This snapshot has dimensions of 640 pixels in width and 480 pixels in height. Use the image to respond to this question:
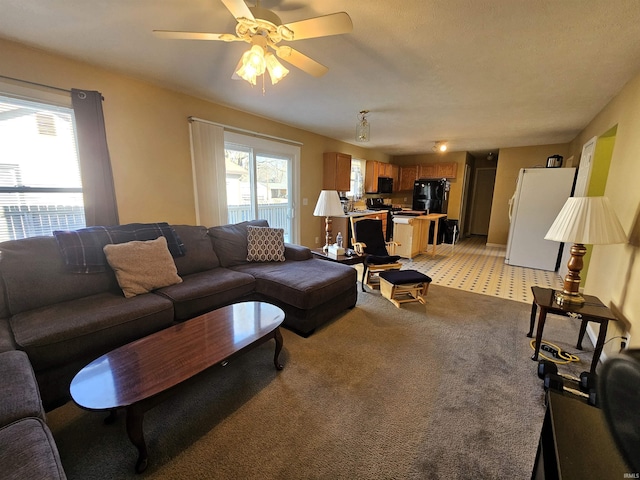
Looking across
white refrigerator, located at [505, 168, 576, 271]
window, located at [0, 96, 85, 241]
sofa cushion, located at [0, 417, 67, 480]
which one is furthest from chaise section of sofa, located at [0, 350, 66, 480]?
white refrigerator, located at [505, 168, 576, 271]

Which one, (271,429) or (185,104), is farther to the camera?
(185,104)

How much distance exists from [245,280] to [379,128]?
349 cm

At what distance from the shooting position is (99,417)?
1547mm

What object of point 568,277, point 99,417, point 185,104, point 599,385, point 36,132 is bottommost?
point 99,417

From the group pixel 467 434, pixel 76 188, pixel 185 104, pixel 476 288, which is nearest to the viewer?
pixel 467 434

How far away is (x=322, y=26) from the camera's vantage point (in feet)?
4.35

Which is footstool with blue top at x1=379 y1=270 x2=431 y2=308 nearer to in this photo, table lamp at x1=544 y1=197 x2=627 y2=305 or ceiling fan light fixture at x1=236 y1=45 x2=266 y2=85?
table lamp at x1=544 y1=197 x2=627 y2=305

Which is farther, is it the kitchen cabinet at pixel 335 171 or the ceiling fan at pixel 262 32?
the kitchen cabinet at pixel 335 171

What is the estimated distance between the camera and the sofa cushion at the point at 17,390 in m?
1.00

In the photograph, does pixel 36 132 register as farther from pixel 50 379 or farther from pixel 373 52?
pixel 373 52

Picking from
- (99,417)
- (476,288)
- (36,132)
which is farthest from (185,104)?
(476,288)

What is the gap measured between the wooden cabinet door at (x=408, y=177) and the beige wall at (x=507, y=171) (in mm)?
2057

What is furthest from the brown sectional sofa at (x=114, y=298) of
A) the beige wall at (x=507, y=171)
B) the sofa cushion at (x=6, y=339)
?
the beige wall at (x=507, y=171)

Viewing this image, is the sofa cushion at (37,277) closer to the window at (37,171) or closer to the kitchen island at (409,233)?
the window at (37,171)
